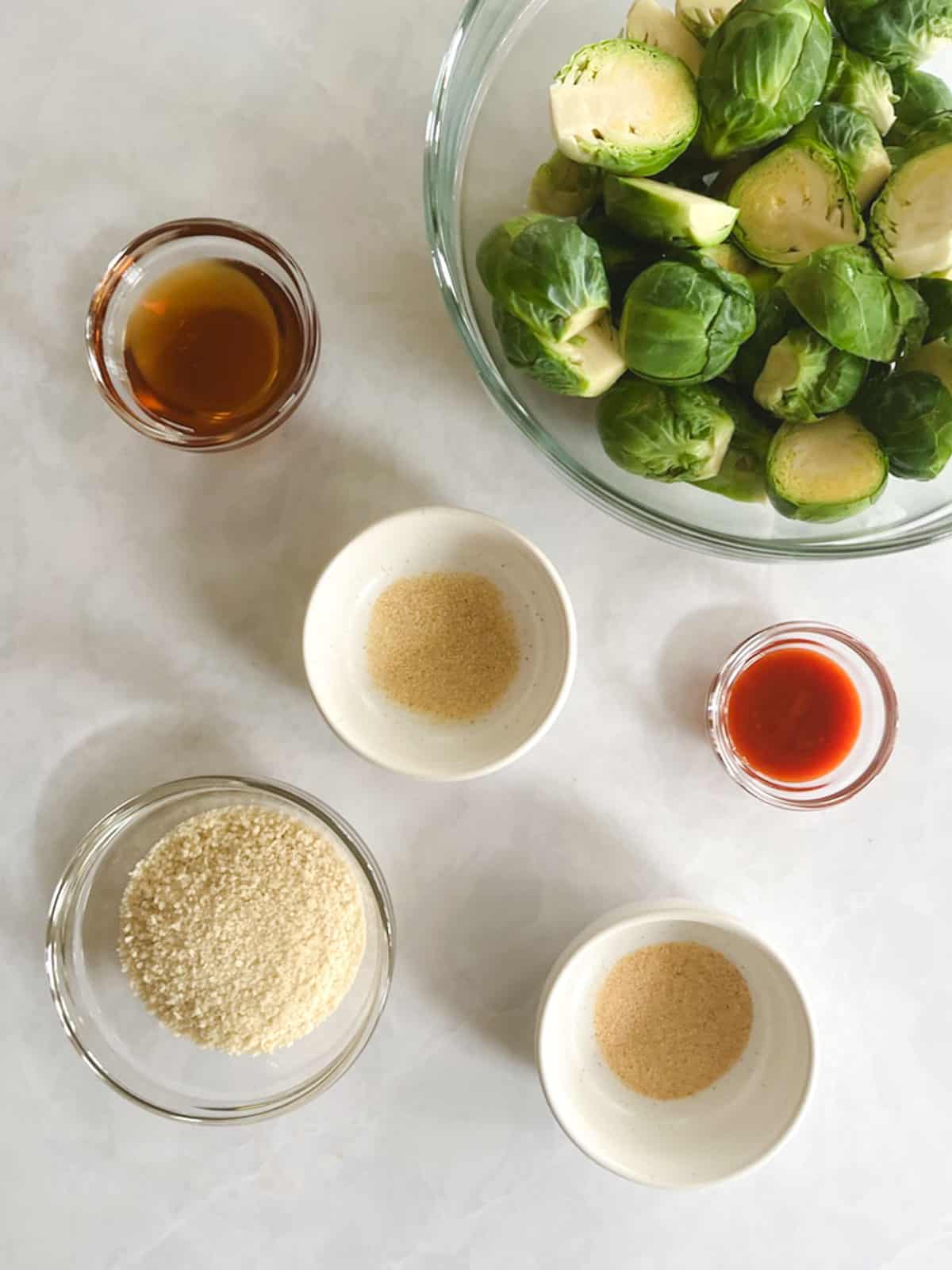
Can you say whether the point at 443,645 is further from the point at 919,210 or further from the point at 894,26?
the point at 894,26

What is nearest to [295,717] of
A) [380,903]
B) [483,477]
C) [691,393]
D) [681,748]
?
[380,903]

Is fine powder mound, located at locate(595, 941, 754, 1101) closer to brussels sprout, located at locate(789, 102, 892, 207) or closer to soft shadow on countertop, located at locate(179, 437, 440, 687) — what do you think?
soft shadow on countertop, located at locate(179, 437, 440, 687)

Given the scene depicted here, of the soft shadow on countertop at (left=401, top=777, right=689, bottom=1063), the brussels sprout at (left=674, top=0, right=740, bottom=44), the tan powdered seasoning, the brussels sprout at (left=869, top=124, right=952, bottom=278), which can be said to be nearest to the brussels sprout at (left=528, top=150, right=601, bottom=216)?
the brussels sprout at (left=674, top=0, right=740, bottom=44)

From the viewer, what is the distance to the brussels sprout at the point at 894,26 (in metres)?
1.04

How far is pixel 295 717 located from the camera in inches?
53.1

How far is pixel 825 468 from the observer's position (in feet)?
3.49

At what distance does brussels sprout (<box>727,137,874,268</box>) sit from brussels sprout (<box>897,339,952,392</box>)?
124 mm

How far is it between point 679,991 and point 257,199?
1.09m

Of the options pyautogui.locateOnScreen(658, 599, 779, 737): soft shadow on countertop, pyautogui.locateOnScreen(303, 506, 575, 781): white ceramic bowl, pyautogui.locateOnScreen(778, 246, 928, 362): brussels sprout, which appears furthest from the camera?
pyautogui.locateOnScreen(658, 599, 779, 737): soft shadow on countertop

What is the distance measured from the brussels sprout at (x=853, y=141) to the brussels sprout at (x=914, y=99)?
0.07 m

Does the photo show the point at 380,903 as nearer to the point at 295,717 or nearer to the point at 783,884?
the point at 295,717

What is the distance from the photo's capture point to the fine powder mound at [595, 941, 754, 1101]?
1.34 m

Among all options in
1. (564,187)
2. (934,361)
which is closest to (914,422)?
(934,361)

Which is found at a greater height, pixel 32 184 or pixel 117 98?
pixel 117 98
